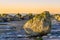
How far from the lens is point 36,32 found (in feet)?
34.6

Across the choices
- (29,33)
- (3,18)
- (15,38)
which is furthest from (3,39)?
(3,18)

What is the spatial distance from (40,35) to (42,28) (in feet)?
1.12

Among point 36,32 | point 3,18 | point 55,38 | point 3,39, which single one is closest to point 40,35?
point 36,32

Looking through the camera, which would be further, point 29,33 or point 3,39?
point 29,33

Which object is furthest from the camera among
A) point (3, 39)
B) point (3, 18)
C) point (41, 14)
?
point (3, 18)

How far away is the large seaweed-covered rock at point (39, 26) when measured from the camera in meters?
10.6

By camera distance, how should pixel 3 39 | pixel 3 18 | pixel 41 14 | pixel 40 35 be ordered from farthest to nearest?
pixel 3 18, pixel 41 14, pixel 40 35, pixel 3 39

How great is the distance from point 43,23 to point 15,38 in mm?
1660

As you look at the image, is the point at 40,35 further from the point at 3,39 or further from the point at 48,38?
the point at 3,39

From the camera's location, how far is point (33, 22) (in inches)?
430

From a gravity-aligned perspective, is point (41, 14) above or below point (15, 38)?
above

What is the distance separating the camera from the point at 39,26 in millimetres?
10781

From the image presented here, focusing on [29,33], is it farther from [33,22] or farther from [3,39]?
[3,39]

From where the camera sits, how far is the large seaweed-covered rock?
10.6 m
